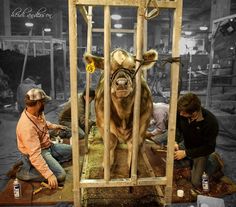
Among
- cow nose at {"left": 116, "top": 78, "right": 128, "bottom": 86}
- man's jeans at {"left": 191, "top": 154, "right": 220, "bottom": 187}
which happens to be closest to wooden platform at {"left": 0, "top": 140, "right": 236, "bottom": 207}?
man's jeans at {"left": 191, "top": 154, "right": 220, "bottom": 187}

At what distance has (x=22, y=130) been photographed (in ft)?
10.2

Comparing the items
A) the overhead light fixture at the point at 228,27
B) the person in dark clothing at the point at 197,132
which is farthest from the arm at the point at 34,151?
the overhead light fixture at the point at 228,27

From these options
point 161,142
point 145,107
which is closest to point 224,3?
point 161,142

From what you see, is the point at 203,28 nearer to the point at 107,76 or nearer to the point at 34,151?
the point at 107,76

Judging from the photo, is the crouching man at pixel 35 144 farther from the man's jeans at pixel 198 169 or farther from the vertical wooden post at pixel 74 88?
the man's jeans at pixel 198 169

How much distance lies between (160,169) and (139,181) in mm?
1315

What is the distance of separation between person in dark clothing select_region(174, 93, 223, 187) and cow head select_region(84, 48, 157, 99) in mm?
739

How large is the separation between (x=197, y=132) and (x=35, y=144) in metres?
2.04

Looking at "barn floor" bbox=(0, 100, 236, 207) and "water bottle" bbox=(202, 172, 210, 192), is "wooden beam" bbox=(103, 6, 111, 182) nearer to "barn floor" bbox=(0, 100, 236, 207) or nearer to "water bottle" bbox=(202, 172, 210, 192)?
"barn floor" bbox=(0, 100, 236, 207)

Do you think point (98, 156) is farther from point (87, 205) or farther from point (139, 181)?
Answer: point (139, 181)

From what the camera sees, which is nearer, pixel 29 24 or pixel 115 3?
pixel 115 3

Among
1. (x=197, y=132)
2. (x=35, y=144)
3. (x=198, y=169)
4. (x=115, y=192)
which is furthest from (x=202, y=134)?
(x=35, y=144)

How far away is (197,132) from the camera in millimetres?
3197

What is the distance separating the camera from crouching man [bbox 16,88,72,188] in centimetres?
309
